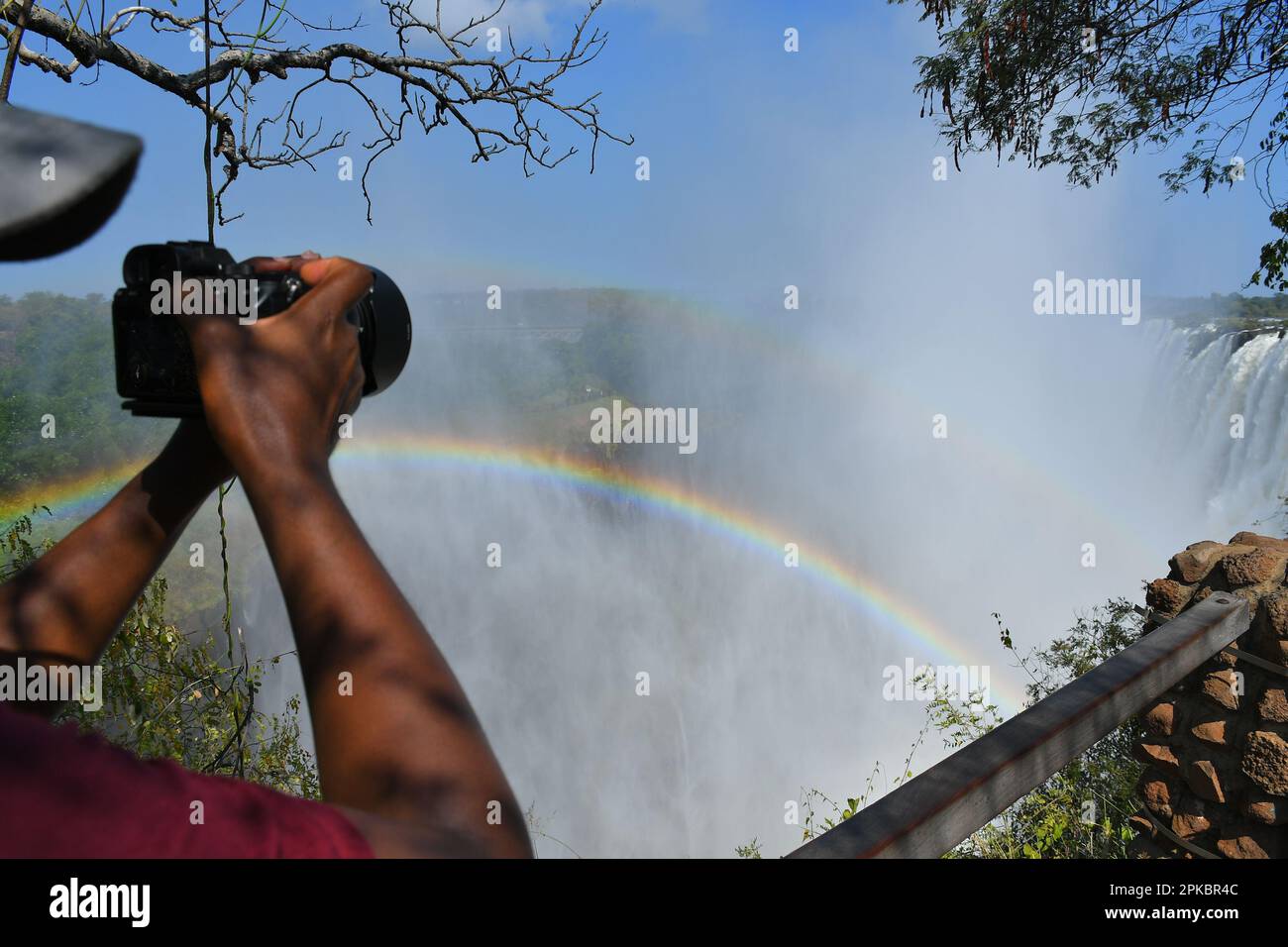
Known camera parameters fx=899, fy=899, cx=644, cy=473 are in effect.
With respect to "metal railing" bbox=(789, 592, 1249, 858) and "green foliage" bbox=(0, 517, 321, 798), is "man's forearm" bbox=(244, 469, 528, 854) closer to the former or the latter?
"metal railing" bbox=(789, 592, 1249, 858)

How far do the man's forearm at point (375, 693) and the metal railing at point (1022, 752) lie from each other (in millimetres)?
582

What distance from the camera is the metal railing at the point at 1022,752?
1097mm

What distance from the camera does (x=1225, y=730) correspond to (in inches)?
84.2

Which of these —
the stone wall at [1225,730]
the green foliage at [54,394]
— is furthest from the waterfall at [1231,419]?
the green foliage at [54,394]

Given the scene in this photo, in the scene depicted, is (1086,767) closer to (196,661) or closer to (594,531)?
(196,661)

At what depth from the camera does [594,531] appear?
67.1 ft

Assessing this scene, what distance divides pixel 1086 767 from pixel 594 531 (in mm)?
17297

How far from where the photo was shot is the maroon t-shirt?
0.44m

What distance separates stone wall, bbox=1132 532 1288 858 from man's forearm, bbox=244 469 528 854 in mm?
2084

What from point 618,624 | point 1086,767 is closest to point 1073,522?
point 618,624

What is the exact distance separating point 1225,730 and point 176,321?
2366mm
